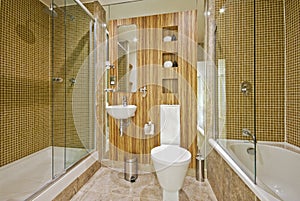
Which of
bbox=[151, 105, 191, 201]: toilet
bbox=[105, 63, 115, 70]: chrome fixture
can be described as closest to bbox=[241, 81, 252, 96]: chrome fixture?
bbox=[151, 105, 191, 201]: toilet

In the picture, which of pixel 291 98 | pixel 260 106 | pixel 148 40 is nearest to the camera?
pixel 291 98

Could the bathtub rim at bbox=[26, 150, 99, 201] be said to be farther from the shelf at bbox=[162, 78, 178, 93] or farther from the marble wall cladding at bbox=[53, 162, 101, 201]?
the shelf at bbox=[162, 78, 178, 93]

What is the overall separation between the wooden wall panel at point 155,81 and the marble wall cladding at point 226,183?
1.48ft

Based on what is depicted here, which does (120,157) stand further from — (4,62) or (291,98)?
(291,98)

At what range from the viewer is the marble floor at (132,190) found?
178 cm

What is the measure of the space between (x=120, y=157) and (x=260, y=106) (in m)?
1.93

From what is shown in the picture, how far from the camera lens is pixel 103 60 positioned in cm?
259

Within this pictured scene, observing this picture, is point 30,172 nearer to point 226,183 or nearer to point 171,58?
point 226,183

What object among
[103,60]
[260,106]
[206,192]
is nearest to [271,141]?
[260,106]

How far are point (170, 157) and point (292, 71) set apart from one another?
1504mm

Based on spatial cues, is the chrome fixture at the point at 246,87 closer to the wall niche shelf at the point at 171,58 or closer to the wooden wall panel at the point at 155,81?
the wooden wall panel at the point at 155,81

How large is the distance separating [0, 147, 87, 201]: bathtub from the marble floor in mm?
373

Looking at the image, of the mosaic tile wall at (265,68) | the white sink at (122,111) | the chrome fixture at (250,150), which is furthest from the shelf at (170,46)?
the chrome fixture at (250,150)

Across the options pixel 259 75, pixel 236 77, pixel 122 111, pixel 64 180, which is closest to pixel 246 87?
pixel 236 77
